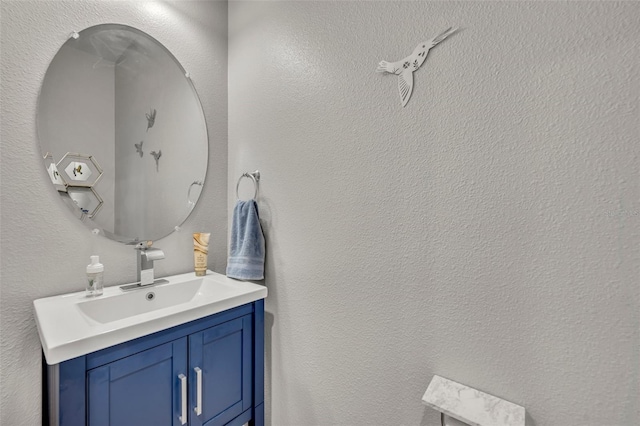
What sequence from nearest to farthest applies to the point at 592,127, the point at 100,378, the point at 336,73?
the point at 592,127 < the point at 100,378 < the point at 336,73

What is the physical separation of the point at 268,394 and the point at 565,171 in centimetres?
145

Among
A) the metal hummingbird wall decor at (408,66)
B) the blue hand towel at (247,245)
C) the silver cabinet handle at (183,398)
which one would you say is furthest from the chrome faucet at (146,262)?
the metal hummingbird wall decor at (408,66)

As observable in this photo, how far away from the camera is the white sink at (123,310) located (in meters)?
0.74

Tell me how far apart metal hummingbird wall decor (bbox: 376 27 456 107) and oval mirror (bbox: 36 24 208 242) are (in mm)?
981

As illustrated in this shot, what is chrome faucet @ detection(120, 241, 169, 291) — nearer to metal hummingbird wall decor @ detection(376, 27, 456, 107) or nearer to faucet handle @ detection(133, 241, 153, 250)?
faucet handle @ detection(133, 241, 153, 250)

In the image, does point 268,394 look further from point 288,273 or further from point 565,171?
point 565,171

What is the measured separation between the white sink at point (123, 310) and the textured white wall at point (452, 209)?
0.29 m

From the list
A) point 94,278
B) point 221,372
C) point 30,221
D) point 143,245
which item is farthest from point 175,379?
point 30,221

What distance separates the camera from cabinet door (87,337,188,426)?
2.57 feet

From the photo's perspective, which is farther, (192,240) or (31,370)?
(192,240)

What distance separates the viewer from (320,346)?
3.83ft

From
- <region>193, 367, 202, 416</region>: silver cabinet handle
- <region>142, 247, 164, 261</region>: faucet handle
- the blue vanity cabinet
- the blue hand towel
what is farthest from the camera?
the blue hand towel

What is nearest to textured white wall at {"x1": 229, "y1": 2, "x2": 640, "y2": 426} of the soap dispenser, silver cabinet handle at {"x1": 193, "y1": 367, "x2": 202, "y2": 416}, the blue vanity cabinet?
the blue vanity cabinet

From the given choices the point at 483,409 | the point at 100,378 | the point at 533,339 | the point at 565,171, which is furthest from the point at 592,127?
Answer: the point at 100,378
